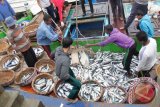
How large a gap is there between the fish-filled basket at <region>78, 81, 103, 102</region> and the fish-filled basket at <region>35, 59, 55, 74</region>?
1375 mm

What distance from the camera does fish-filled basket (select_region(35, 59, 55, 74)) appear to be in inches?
310

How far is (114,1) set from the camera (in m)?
9.03

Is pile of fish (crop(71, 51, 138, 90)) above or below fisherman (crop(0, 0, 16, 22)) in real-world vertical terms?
below

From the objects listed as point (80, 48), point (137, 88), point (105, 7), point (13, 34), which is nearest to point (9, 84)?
point (13, 34)

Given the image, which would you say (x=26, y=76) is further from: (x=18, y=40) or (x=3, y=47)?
(x=3, y=47)

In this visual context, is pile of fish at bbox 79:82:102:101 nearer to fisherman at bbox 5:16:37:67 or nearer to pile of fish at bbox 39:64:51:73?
pile of fish at bbox 39:64:51:73

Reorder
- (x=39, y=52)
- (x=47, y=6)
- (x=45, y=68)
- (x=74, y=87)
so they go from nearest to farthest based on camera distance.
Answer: (x=74, y=87) < (x=45, y=68) < (x=39, y=52) < (x=47, y=6)

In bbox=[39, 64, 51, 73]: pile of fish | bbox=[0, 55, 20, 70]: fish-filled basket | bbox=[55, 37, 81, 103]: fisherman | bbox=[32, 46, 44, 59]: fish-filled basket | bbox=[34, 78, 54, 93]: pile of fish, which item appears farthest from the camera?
bbox=[32, 46, 44, 59]: fish-filled basket

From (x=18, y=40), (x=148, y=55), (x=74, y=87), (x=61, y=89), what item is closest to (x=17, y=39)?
(x=18, y=40)

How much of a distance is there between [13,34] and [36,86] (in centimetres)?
159

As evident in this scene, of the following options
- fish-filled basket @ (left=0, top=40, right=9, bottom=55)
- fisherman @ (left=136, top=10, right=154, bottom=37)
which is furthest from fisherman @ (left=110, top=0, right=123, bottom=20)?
Answer: fish-filled basket @ (left=0, top=40, right=9, bottom=55)

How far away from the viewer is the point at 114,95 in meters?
6.62

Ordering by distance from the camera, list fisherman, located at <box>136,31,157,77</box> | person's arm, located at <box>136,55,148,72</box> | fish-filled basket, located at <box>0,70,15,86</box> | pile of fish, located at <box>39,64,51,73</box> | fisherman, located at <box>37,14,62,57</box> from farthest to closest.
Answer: pile of fish, located at <box>39,64,51,73</box>
fish-filled basket, located at <box>0,70,15,86</box>
fisherman, located at <box>37,14,62,57</box>
person's arm, located at <box>136,55,148,72</box>
fisherman, located at <box>136,31,157,77</box>

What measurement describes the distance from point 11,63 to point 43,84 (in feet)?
5.63
